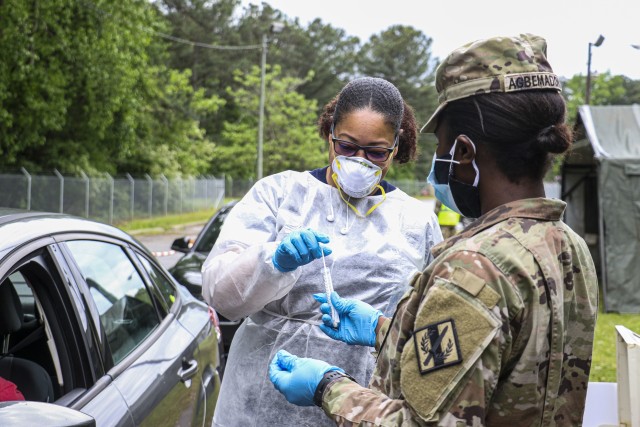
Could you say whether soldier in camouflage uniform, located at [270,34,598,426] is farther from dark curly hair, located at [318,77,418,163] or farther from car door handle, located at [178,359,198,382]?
car door handle, located at [178,359,198,382]

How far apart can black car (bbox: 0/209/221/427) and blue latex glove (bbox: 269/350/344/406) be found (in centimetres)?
61

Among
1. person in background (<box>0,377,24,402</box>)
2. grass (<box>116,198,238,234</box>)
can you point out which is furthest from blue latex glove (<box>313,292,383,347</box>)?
grass (<box>116,198,238,234</box>)

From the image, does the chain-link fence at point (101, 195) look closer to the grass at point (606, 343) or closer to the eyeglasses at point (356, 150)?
the grass at point (606, 343)

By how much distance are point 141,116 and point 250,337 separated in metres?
25.4

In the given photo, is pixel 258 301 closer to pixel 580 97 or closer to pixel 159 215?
pixel 159 215

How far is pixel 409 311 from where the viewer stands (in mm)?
1383

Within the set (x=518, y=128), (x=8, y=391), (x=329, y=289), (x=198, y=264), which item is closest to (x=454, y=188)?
(x=518, y=128)

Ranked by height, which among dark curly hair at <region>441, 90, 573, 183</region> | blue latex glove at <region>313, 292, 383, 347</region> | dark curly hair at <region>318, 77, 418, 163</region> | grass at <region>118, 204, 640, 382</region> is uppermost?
dark curly hair at <region>318, 77, 418, 163</region>

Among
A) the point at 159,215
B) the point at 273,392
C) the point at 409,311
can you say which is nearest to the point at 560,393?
the point at 409,311

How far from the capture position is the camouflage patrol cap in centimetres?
141

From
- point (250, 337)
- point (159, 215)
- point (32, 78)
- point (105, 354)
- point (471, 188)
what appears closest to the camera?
point (471, 188)

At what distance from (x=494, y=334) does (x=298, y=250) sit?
88 centimetres

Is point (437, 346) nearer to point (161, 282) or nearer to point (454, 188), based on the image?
point (454, 188)

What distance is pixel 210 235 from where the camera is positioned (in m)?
7.06
